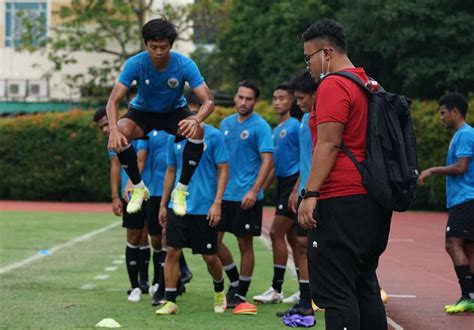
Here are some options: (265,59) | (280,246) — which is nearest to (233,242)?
(280,246)

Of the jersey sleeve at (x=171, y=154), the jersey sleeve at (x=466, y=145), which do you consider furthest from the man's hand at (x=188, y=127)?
the jersey sleeve at (x=466, y=145)

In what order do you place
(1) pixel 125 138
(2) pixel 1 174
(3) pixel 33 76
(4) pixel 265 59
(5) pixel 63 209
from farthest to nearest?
(3) pixel 33 76, (4) pixel 265 59, (2) pixel 1 174, (5) pixel 63 209, (1) pixel 125 138

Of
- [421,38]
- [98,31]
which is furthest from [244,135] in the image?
[98,31]

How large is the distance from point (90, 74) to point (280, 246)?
127 feet

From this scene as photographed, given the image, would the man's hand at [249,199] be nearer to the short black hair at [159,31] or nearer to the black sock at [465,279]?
the black sock at [465,279]

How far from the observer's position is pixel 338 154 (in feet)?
21.3

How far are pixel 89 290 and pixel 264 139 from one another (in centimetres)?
269

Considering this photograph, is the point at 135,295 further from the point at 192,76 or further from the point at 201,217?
the point at 192,76

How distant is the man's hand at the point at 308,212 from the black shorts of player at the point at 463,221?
4514mm

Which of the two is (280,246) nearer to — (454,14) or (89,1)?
(454,14)

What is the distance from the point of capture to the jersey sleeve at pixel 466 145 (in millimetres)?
10578

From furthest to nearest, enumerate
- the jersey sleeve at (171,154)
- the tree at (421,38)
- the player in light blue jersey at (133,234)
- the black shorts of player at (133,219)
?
the tree at (421,38) < the black shorts of player at (133,219) < the player in light blue jersey at (133,234) < the jersey sleeve at (171,154)

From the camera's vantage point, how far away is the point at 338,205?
6.50 meters

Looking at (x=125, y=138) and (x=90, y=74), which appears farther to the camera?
(x=90, y=74)
